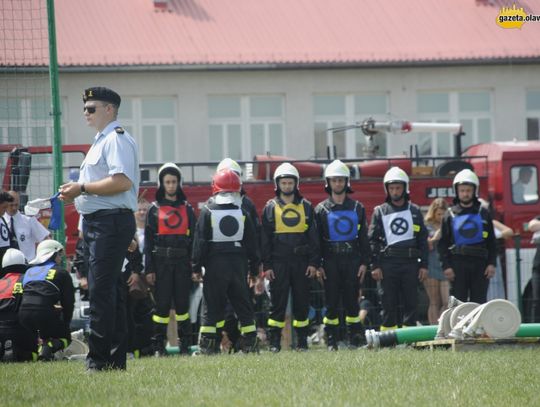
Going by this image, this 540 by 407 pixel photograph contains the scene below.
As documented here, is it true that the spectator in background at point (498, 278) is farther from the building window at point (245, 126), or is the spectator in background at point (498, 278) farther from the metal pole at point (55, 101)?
the building window at point (245, 126)

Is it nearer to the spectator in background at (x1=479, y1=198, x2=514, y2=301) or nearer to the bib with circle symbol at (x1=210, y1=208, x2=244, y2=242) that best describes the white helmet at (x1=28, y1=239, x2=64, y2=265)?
the bib with circle symbol at (x1=210, y1=208, x2=244, y2=242)

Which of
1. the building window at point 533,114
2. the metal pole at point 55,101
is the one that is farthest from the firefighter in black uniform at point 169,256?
the building window at point 533,114

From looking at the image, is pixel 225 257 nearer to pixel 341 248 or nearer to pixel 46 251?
pixel 341 248

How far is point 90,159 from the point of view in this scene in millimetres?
9336

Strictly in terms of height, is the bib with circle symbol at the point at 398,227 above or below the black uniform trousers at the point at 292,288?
above

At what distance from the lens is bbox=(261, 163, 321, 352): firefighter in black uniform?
14094 millimetres

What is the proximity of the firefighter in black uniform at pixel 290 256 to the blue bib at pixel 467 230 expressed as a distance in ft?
5.94

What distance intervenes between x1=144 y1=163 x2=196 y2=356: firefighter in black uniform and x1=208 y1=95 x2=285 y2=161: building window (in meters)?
19.4

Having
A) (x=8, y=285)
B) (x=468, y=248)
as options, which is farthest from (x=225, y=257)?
(x=468, y=248)

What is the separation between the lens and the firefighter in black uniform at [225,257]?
1330cm

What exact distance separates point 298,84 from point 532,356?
23.2 metres

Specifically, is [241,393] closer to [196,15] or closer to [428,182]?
[428,182]

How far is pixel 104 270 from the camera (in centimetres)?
920

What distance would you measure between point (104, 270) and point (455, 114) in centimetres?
2640
